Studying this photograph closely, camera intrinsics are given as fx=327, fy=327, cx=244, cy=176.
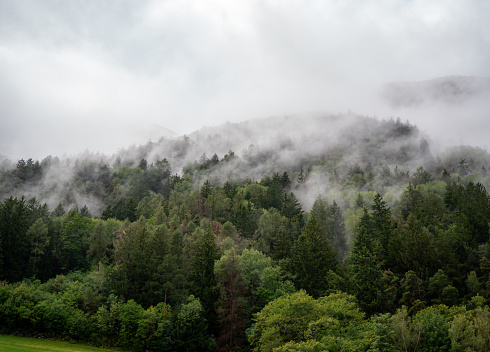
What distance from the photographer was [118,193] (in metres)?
156

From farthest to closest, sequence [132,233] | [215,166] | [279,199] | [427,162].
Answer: [427,162] < [215,166] < [279,199] < [132,233]

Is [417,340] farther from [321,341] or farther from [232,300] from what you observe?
[232,300]

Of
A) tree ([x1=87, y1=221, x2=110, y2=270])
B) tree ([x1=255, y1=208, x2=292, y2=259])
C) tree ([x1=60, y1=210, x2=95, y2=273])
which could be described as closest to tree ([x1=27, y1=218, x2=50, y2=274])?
tree ([x1=60, y1=210, x2=95, y2=273])

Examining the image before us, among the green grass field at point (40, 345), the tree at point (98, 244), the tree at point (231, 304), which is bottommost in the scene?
the green grass field at point (40, 345)

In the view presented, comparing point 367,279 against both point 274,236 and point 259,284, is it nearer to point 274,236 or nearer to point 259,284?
point 259,284

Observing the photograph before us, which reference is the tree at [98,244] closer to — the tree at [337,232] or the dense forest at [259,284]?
the dense forest at [259,284]

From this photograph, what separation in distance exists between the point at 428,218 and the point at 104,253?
71469 millimetres

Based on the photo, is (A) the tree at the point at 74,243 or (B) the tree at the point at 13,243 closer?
(B) the tree at the point at 13,243

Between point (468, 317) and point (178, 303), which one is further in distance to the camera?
point (178, 303)

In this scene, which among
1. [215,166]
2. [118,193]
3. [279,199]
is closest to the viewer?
[279,199]

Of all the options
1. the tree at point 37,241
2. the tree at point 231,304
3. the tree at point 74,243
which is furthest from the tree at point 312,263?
the tree at point 37,241

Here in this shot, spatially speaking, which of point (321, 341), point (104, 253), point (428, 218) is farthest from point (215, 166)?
point (321, 341)

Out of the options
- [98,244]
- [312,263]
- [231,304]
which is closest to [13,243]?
[98,244]

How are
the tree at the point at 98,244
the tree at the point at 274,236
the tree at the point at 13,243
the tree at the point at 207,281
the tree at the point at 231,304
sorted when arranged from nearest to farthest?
the tree at the point at 231,304 < the tree at the point at 207,281 < the tree at the point at 274,236 < the tree at the point at 13,243 < the tree at the point at 98,244
